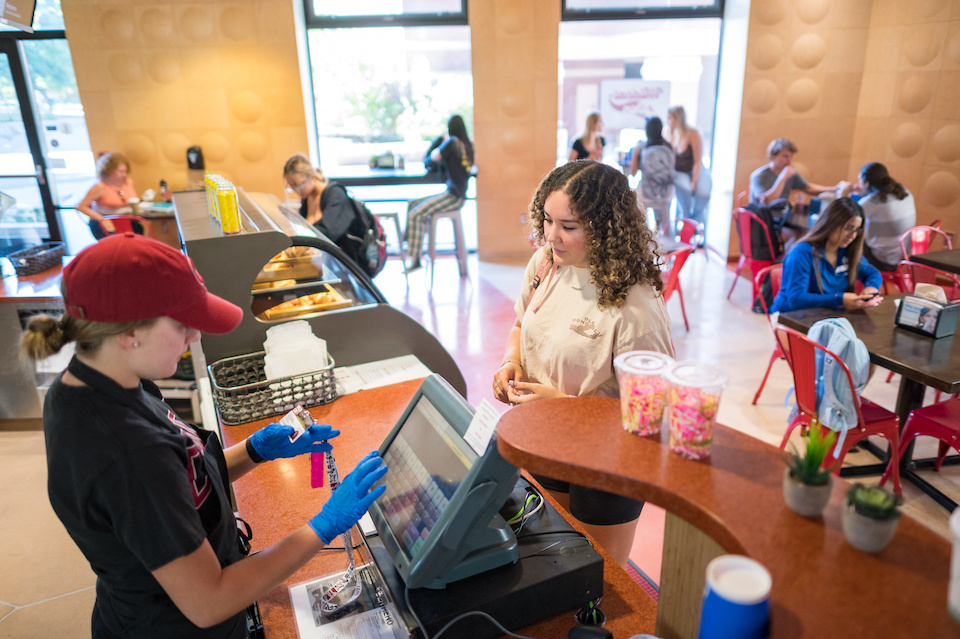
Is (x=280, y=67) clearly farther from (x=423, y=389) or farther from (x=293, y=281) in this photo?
(x=423, y=389)

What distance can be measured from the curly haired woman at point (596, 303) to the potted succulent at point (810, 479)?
785mm

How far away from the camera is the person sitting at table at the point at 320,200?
452 cm

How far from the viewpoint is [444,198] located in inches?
261

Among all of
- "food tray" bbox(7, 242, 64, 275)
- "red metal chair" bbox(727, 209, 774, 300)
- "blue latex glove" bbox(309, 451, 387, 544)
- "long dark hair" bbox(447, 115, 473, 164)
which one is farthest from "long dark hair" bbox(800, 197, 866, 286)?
"food tray" bbox(7, 242, 64, 275)

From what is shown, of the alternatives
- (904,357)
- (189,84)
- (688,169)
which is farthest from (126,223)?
(904,357)

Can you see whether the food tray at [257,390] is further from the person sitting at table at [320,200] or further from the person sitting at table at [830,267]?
the person sitting at table at [830,267]

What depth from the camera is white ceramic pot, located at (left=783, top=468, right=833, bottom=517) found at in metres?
0.93

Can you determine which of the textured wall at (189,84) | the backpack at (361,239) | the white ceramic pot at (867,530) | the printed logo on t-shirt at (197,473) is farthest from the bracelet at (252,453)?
the textured wall at (189,84)

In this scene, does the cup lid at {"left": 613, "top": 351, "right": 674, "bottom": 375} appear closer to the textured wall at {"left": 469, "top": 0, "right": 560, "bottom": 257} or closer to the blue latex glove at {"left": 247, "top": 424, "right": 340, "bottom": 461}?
the blue latex glove at {"left": 247, "top": 424, "right": 340, "bottom": 461}

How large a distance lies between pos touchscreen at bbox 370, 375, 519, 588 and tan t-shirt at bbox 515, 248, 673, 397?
1.99ft

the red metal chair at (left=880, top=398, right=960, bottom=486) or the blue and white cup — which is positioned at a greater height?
the blue and white cup

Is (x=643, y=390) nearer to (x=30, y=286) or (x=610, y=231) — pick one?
(x=610, y=231)

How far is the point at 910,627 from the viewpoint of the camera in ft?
2.56

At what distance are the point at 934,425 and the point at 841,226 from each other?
45.7 inches
